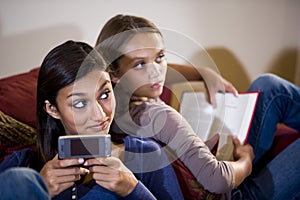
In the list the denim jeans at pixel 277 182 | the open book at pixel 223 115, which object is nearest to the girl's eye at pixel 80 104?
the open book at pixel 223 115

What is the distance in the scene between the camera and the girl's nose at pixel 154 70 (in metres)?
1.04

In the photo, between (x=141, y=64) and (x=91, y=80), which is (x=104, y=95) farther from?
(x=141, y=64)

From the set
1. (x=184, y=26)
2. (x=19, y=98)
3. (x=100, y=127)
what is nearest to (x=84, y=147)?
(x=100, y=127)

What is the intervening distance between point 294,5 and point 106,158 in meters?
1.44

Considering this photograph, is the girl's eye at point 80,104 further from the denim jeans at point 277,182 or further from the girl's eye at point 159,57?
the denim jeans at point 277,182

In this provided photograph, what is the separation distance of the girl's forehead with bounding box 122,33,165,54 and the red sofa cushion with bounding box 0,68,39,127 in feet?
1.00

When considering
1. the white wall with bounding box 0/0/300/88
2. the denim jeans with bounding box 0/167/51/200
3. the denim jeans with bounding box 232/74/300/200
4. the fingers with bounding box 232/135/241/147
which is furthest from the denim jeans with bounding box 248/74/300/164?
the denim jeans with bounding box 0/167/51/200

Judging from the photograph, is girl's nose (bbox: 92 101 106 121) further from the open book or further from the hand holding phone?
the open book

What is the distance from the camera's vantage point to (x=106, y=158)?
0.80 metres

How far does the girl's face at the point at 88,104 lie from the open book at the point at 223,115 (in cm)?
36

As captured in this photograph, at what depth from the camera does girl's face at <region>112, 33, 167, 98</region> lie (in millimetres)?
1024

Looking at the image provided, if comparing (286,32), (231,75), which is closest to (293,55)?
(286,32)

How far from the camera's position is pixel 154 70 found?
3.45 ft

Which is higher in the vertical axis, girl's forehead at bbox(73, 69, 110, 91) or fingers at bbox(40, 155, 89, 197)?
girl's forehead at bbox(73, 69, 110, 91)
